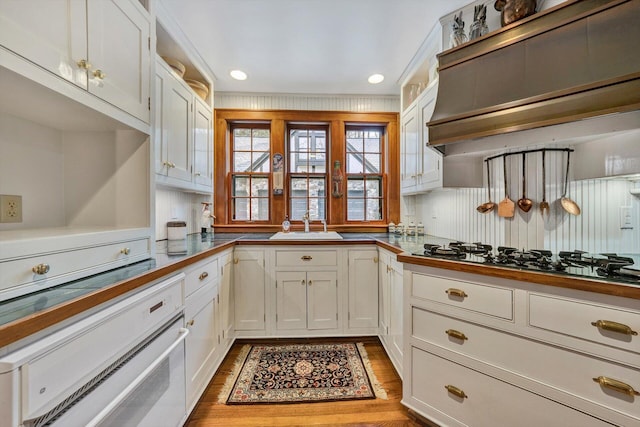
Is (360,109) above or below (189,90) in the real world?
above

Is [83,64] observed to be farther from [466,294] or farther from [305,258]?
[466,294]

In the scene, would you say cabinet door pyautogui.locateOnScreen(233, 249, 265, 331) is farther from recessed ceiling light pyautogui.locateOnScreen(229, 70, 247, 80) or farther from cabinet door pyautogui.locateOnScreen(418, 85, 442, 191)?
recessed ceiling light pyautogui.locateOnScreen(229, 70, 247, 80)

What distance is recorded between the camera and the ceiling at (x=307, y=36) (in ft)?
5.40

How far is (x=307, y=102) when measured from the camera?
9.31 ft

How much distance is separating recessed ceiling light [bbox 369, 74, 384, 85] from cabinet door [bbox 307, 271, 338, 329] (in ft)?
6.45

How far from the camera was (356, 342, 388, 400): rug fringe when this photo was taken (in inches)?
63.6

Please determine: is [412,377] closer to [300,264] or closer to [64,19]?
[300,264]

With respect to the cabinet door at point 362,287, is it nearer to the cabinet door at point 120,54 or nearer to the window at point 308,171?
the window at point 308,171

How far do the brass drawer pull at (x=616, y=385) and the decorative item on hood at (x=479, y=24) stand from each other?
1867mm

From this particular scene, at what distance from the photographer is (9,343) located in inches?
20.9

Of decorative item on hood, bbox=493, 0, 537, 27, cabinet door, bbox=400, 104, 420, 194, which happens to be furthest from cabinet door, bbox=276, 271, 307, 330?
decorative item on hood, bbox=493, 0, 537, 27

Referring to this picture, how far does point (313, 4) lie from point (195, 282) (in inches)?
75.8

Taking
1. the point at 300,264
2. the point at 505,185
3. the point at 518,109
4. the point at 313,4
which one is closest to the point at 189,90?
the point at 313,4

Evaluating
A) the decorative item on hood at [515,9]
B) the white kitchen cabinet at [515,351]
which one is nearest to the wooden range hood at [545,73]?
the decorative item on hood at [515,9]
